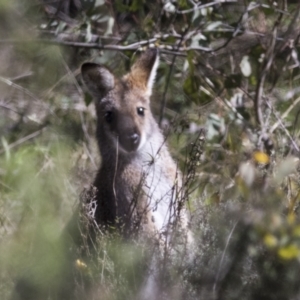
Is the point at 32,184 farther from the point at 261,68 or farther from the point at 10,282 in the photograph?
the point at 261,68

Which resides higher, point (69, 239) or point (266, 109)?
point (266, 109)

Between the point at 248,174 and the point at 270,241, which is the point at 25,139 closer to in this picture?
the point at 248,174

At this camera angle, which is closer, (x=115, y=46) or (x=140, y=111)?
(x=140, y=111)

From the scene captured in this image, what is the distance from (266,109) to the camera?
711 centimetres

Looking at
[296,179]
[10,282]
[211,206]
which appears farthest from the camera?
[296,179]

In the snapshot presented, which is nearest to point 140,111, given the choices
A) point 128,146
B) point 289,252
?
point 128,146

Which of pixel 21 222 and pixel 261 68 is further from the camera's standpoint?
pixel 261 68

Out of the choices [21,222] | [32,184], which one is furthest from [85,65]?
[21,222]

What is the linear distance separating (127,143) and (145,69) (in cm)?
68

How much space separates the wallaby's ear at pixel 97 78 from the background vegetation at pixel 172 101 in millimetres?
401

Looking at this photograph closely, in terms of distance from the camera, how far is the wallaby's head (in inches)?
240

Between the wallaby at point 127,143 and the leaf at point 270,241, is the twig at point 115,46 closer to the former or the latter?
the wallaby at point 127,143

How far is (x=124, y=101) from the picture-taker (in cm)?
626

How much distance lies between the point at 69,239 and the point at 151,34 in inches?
115
